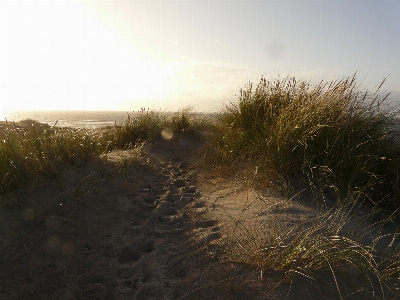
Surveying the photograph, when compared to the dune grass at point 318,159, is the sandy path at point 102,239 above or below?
below

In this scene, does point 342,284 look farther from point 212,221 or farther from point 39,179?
point 39,179

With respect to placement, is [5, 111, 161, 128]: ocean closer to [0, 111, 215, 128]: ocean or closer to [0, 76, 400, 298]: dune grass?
[0, 111, 215, 128]: ocean

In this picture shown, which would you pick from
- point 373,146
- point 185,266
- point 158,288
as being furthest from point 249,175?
point 158,288

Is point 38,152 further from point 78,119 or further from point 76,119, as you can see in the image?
point 78,119

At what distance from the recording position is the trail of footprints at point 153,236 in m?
2.39

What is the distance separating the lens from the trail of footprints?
2391mm

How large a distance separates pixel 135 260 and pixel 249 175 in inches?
79.3

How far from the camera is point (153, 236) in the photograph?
314cm

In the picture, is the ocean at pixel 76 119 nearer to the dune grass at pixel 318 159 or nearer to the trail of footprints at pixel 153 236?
the dune grass at pixel 318 159

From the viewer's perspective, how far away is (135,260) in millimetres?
2768

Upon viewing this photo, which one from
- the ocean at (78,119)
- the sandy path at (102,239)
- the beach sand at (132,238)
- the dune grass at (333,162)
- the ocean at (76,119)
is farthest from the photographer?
the ocean at (76,119)

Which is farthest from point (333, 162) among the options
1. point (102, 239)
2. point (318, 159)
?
point (102, 239)

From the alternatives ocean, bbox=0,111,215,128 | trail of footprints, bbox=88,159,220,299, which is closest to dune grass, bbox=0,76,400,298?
trail of footprints, bbox=88,159,220,299

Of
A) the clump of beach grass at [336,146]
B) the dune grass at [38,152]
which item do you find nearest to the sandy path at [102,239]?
the dune grass at [38,152]
